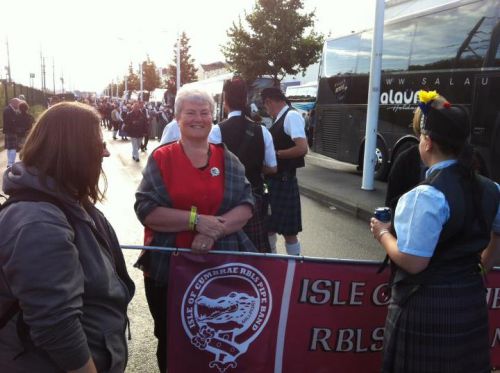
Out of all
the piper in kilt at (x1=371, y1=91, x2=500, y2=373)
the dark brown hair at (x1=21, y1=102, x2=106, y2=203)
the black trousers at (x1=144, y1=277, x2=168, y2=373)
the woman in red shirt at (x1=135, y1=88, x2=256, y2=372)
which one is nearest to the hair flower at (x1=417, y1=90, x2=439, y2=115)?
the piper in kilt at (x1=371, y1=91, x2=500, y2=373)

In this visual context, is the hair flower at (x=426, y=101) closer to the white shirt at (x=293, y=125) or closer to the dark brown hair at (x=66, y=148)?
the dark brown hair at (x=66, y=148)

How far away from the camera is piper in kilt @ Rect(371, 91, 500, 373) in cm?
186

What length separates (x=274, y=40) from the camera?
80.3ft

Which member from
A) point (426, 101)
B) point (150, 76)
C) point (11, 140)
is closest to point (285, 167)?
point (426, 101)

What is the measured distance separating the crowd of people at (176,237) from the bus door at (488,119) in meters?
6.32

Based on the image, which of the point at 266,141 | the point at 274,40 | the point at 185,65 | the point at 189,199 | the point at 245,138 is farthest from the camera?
the point at 185,65

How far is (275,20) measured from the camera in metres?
24.9

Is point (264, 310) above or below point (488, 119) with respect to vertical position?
below

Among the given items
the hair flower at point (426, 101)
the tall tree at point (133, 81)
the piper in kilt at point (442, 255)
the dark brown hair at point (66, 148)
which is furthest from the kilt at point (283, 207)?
the tall tree at point (133, 81)

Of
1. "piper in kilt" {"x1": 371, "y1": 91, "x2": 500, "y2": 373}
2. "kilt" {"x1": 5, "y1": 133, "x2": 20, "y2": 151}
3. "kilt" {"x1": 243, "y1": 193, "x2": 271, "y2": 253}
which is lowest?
"kilt" {"x1": 5, "y1": 133, "x2": 20, "y2": 151}

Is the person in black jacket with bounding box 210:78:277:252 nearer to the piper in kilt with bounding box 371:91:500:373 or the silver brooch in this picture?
the silver brooch

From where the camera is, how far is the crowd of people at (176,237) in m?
1.45

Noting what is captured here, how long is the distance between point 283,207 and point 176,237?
89.3 inches

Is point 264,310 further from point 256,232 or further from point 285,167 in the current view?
point 285,167
